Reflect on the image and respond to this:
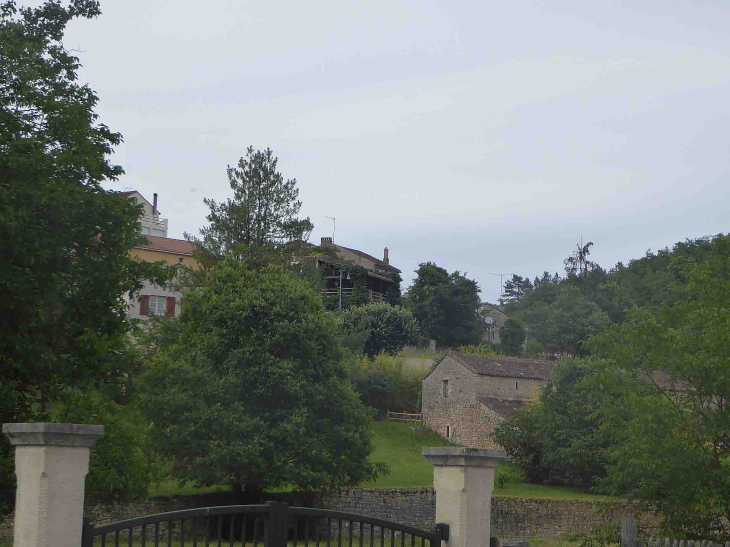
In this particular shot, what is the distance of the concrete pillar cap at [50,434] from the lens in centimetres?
590

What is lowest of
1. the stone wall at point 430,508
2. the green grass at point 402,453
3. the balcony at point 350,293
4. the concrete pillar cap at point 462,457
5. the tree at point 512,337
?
the stone wall at point 430,508

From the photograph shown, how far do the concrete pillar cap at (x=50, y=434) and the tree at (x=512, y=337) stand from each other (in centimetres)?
6596

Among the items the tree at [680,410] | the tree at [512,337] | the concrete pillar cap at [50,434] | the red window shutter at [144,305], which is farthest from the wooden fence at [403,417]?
the concrete pillar cap at [50,434]

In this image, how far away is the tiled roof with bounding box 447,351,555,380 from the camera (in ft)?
169

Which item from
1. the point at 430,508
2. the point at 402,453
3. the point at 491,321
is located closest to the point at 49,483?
the point at 430,508

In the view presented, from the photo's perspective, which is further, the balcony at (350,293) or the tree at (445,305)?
the tree at (445,305)

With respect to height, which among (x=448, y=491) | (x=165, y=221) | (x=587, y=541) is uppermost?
(x=165, y=221)

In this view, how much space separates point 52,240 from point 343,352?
15.3 meters

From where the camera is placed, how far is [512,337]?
71.3 m

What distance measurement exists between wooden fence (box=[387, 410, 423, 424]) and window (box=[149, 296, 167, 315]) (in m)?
16.0

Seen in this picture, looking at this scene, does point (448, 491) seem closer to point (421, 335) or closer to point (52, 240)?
point (52, 240)

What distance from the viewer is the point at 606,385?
18922 millimetres

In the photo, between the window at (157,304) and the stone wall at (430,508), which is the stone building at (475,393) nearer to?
the stone wall at (430,508)

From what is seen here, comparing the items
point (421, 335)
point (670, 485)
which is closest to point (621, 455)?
point (670, 485)
